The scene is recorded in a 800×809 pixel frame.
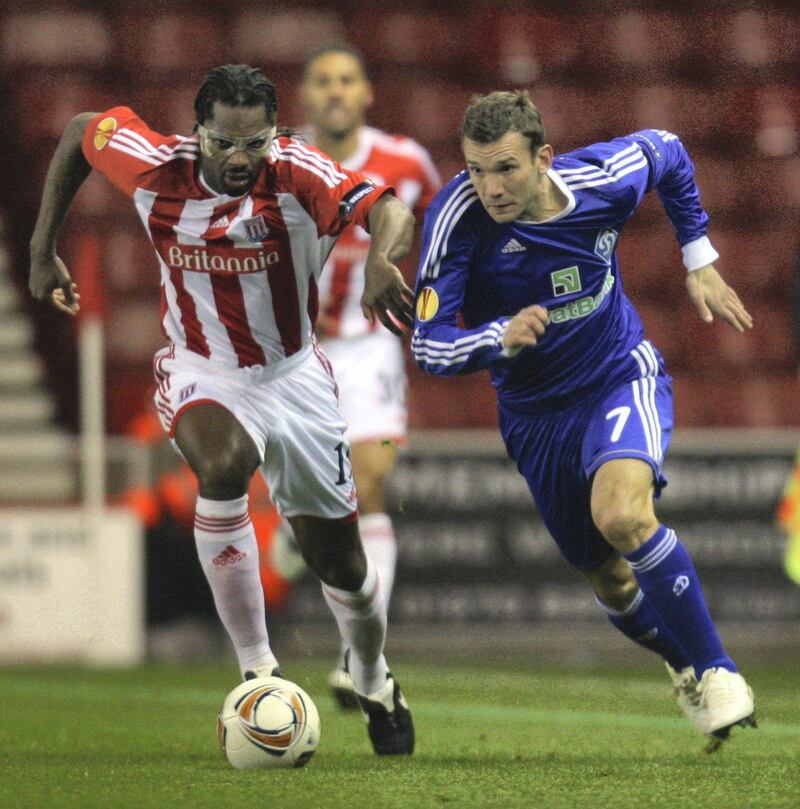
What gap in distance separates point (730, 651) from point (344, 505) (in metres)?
4.04

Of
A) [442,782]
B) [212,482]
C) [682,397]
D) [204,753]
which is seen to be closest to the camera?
[442,782]

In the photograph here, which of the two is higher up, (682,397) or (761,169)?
(761,169)

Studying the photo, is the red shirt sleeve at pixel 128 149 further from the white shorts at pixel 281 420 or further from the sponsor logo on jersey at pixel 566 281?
the sponsor logo on jersey at pixel 566 281

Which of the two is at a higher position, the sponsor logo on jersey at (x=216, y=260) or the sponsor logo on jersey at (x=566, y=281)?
the sponsor logo on jersey at (x=216, y=260)

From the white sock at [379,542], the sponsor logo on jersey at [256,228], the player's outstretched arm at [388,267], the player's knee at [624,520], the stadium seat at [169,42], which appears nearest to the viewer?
the player's outstretched arm at [388,267]

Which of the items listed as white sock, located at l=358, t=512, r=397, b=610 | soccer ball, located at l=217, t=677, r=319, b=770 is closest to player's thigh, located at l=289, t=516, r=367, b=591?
soccer ball, located at l=217, t=677, r=319, b=770


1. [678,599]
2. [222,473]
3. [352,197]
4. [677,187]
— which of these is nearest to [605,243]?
[677,187]

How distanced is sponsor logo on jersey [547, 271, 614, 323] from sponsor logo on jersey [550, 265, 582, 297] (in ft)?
0.11

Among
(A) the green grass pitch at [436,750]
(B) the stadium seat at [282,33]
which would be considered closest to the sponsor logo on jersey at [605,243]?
(A) the green grass pitch at [436,750]

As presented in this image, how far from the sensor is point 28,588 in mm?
8531

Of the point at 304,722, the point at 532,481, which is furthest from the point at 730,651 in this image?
the point at 304,722

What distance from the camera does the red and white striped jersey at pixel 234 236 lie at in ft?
15.1

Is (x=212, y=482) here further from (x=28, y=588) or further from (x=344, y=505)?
(x=28, y=588)

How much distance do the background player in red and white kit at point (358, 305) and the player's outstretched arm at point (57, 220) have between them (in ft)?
5.71
